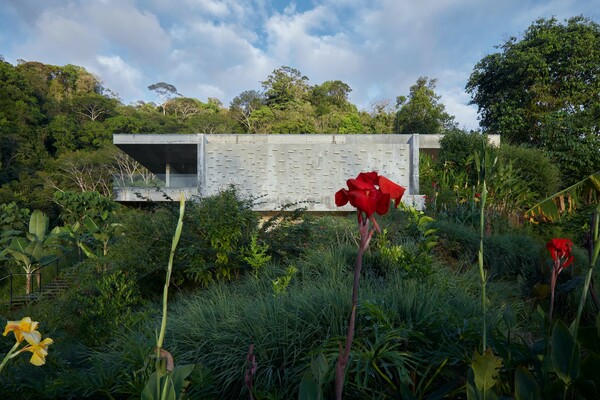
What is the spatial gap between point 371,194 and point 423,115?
1121 inches

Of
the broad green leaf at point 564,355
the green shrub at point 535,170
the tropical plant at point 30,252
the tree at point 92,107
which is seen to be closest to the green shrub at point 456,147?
the green shrub at point 535,170

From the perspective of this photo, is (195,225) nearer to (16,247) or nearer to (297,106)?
(16,247)

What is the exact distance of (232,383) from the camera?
2.75 m

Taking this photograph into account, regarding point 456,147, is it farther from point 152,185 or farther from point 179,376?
point 179,376

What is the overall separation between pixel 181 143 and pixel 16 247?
22.8 ft

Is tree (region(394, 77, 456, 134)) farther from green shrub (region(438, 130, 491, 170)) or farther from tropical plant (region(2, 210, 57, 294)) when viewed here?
tropical plant (region(2, 210, 57, 294))

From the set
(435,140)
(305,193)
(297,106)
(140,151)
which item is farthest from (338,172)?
(297,106)

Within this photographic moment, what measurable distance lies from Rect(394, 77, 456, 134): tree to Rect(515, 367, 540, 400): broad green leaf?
88.6 ft

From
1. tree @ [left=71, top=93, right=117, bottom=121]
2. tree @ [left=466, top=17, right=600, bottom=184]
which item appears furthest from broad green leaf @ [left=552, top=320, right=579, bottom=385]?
tree @ [left=71, top=93, right=117, bottom=121]

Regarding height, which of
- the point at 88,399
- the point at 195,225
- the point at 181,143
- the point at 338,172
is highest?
the point at 181,143

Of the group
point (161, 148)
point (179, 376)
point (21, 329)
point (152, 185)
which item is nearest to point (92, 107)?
point (161, 148)

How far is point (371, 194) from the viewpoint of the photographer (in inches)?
45.0

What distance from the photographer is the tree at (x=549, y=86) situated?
17.4 m

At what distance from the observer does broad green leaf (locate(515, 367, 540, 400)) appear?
1337mm
